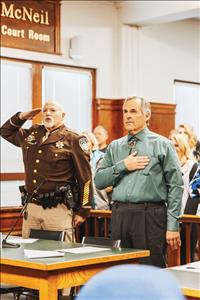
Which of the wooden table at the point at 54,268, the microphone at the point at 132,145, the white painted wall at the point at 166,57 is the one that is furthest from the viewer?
the white painted wall at the point at 166,57

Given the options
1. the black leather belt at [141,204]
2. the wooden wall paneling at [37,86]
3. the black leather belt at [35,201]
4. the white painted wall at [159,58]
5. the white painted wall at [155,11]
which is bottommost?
the black leather belt at [35,201]

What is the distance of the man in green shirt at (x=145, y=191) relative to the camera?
4.01 meters

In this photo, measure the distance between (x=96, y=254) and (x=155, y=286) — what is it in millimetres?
2755

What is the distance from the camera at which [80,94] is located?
8891mm

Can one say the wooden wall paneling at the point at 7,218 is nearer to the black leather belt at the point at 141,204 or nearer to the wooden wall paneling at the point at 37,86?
the wooden wall paneling at the point at 37,86

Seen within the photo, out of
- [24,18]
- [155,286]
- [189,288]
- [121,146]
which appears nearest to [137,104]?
[121,146]

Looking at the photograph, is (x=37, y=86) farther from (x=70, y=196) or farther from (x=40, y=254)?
(x=40, y=254)

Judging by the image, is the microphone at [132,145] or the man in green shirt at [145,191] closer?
the man in green shirt at [145,191]

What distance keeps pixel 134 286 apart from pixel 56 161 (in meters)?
4.24

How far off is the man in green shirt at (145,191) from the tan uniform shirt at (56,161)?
0.76m

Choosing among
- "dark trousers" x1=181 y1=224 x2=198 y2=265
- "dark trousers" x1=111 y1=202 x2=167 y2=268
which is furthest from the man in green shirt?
"dark trousers" x1=181 y1=224 x2=198 y2=265

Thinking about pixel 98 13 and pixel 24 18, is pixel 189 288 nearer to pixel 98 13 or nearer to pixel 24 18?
pixel 24 18

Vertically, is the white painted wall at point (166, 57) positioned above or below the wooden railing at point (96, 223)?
above

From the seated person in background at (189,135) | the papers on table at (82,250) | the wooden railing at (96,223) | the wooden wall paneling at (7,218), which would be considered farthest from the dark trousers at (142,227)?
the wooden wall paneling at (7,218)
